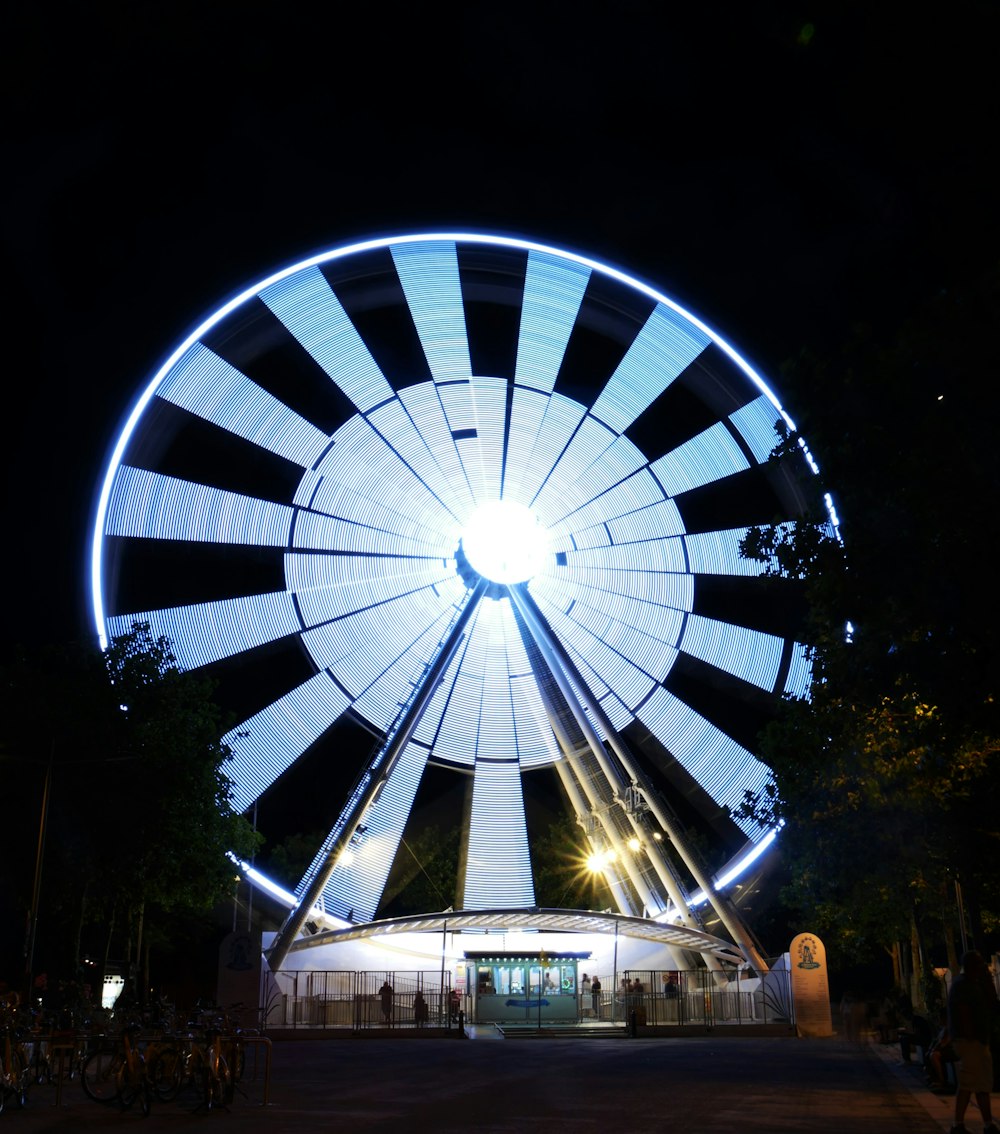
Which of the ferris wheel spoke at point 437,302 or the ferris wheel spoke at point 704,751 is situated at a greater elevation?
the ferris wheel spoke at point 437,302

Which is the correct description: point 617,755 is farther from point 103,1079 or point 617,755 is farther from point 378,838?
point 103,1079

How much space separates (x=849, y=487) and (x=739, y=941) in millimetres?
18142

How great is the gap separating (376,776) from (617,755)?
19.4ft

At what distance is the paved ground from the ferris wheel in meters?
8.78

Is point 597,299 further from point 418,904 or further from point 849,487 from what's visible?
point 418,904

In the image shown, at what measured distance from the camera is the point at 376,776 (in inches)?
1150

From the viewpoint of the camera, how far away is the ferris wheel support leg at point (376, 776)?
A: 2859 centimetres

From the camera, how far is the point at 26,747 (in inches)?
1253

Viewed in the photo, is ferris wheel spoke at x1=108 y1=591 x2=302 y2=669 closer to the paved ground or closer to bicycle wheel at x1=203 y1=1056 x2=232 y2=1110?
the paved ground

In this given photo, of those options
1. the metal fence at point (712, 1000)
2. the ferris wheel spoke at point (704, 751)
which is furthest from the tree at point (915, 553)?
the metal fence at point (712, 1000)

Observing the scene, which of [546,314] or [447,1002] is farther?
[447,1002]

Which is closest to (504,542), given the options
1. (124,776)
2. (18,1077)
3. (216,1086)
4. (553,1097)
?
(124,776)

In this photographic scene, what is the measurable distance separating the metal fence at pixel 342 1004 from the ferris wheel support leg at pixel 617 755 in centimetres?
704

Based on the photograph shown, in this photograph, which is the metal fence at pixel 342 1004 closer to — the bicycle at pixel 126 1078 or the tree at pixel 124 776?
the tree at pixel 124 776
